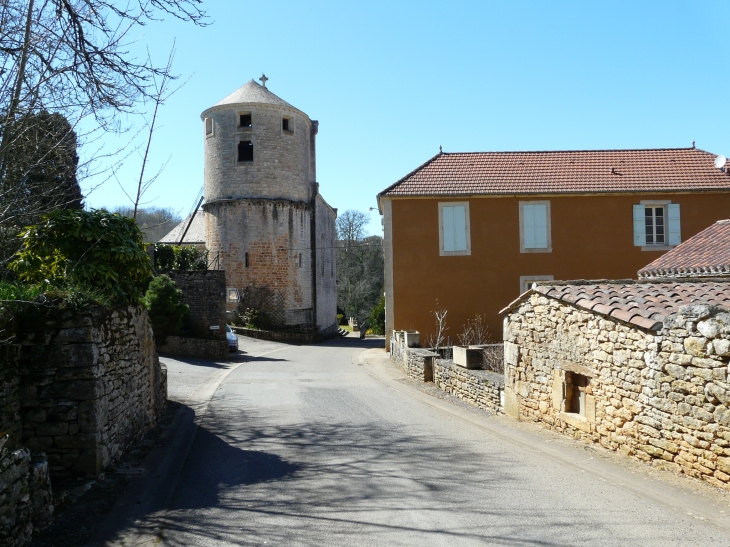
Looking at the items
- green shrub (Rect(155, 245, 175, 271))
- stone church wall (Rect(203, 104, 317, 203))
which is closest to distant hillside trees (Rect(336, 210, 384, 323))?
stone church wall (Rect(203, 104, 317, 203))

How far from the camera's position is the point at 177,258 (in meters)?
30.3

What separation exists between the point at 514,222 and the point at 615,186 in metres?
3.90

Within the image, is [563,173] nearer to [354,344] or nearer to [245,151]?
[354,344]

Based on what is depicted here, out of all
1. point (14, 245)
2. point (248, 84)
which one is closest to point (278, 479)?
point (14, 245)

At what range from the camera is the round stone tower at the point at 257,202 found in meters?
34.4

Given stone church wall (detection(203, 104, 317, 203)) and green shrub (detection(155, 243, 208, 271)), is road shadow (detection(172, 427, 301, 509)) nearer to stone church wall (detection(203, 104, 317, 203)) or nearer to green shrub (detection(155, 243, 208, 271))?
green shrub (detection(155, 243, 208, 271))

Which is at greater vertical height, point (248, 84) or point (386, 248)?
point (248, 84)

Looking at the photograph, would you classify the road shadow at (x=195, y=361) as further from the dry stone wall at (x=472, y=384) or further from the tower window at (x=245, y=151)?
the tower window at (x=245, y=151)

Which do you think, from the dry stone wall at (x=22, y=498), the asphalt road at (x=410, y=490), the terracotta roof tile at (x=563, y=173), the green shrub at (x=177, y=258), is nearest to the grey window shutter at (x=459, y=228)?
the terracotta roof tile at (x=563, y=173)

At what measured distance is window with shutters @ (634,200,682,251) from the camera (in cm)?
2267

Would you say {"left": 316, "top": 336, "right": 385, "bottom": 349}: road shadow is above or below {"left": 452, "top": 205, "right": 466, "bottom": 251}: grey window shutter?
below

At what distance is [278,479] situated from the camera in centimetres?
673

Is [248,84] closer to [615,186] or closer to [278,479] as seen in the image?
[615,186]

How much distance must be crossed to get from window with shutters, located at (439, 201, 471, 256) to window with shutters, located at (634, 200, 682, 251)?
615cm
